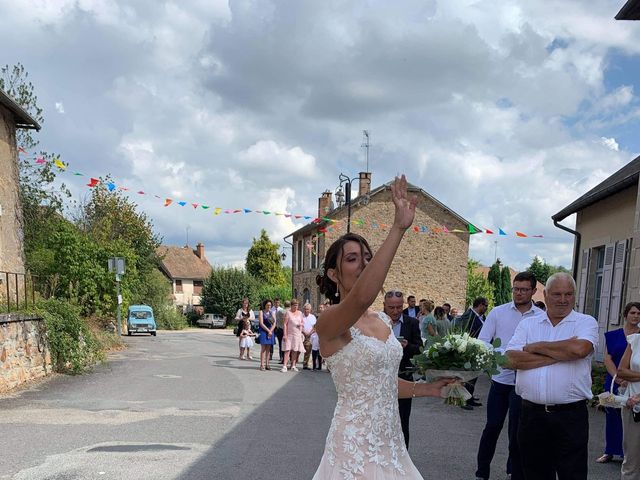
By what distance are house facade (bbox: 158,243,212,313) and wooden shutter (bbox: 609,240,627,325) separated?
5537 cm

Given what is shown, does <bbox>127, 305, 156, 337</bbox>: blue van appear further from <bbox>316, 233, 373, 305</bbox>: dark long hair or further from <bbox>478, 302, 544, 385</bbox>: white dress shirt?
<bbox>316, 233, 373, 305</bbox>: dark long hair

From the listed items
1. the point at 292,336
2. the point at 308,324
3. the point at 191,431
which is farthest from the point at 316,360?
the point at 191,431

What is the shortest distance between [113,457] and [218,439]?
1342 millimetres

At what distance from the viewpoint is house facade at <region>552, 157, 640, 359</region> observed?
11.6 metres

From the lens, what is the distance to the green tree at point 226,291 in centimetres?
5184

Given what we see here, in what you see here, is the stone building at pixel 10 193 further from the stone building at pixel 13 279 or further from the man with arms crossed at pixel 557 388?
the man with arms crossed at pixel 557 388

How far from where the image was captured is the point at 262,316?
1529 centimetres

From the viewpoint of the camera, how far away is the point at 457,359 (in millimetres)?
3527

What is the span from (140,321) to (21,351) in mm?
22783

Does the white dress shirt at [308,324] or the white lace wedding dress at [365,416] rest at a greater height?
the white lace wedding dress at [365,416]

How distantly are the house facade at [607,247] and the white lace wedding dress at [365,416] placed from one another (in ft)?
25.6

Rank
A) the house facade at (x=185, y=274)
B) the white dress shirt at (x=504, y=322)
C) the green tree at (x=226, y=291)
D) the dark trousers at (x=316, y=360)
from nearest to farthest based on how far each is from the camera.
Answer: the white dress shirt at (x=504, y=322) < the dark trousers at (x=316, y=360) < the green tree at (x=226, y=291) < the house facade at (x=185, y=274)

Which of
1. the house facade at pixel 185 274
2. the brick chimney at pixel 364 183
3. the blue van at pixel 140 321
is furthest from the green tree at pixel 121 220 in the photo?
the house facade at pixel 185 274

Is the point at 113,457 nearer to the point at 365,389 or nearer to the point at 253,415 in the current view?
the point at 253,415
